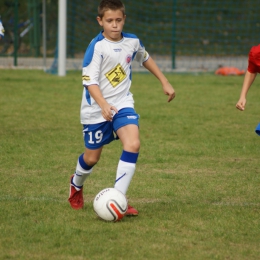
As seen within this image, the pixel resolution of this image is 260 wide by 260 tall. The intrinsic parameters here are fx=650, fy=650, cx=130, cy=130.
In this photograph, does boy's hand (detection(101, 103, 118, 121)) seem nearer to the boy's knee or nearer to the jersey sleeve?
the boy's knee

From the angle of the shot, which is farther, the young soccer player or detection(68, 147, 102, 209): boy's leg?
the young soccer player

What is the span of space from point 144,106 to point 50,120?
215 centimetres

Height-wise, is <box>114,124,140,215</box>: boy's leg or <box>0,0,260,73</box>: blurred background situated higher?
<box>114,124,140,215</box>: boy's leg

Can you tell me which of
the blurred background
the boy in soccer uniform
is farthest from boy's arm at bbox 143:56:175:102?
the blurred background

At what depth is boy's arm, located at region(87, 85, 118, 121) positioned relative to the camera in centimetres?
469

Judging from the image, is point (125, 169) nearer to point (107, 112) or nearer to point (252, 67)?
point (107, 112)

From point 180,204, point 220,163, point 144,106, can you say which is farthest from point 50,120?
point 180,204

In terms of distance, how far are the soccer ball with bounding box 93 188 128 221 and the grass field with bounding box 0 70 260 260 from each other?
7 cm

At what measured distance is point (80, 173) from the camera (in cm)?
521

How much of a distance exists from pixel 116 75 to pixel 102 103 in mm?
399

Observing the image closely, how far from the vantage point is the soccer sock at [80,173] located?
5.16m

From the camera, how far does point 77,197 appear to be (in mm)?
5207

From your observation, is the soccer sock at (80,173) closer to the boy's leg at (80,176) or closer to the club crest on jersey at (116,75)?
the boy's leg at (80,176)

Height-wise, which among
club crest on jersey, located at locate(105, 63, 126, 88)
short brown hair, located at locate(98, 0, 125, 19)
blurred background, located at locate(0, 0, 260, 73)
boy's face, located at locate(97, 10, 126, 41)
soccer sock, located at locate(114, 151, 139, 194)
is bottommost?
blurred background, located at locate(0, 0, 260, 73)
